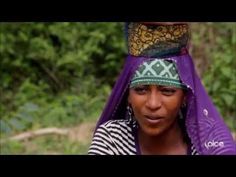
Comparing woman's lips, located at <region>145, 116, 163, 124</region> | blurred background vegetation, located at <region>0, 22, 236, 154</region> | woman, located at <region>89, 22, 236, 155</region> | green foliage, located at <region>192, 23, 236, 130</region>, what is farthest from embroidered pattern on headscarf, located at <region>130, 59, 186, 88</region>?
blurred background vegetation, located at <region>0, 22, 236, 154</region>

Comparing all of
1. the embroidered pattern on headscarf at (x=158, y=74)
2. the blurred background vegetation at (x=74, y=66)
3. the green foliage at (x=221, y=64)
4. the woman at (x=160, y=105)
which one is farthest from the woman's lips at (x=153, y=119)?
the blurred background vegetation at (x=74, y=66)

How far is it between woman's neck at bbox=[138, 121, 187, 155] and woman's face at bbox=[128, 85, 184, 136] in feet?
0.32

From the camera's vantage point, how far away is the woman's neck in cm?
230

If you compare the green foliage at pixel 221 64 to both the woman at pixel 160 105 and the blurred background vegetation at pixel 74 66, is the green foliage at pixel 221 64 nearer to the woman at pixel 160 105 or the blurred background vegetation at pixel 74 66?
the blurred background vegetation at pixel 74 66

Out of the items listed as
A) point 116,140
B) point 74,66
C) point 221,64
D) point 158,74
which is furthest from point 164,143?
point 74,66

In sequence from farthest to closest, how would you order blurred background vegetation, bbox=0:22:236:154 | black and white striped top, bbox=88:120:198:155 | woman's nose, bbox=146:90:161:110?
blurred background vegetation, bbox=0:22:236:154
black and white striped top, bbox=88:120:198:155
woman's nose, bbox=146:90:161:110

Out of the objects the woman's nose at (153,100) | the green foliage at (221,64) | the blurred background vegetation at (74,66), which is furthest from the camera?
the blurred background vegetation at (74,66)

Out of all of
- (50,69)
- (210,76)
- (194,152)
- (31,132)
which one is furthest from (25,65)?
(194,152)

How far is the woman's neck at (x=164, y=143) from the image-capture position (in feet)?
7.56

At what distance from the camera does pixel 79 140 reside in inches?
222

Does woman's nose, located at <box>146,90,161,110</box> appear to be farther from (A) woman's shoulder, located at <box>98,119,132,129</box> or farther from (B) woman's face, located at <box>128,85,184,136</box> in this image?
(A) woman's shoulder, located at <box>98,119,132,129</box>
